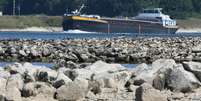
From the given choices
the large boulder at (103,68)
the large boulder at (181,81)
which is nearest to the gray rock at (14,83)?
the large boulder at (103,68)

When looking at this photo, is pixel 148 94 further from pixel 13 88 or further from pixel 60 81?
pixel 13 88

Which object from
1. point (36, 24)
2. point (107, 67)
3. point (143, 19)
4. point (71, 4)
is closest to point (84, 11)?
point (71, 4)

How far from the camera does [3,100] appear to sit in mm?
14656

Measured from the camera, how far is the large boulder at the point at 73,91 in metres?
15.2

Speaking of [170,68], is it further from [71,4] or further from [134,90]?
[71,4]

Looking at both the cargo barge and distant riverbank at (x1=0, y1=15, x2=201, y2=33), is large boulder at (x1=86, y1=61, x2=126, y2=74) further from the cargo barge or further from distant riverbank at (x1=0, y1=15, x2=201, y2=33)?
distant riverbank at (x1=0, y1=15, x2=201, y2=33)

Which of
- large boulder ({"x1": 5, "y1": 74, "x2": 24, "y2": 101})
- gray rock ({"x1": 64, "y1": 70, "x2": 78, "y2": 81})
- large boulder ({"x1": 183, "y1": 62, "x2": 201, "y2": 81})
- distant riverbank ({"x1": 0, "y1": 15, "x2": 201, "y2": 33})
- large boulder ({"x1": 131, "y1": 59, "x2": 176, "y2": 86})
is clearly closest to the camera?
large boulder ({"x1": 5, "y1": 74, "x2": 24, "y2": 101})

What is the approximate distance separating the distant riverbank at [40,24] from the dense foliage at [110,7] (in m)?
6.07

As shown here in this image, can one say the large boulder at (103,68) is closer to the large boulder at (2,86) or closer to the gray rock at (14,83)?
the gray rock at (14,83)

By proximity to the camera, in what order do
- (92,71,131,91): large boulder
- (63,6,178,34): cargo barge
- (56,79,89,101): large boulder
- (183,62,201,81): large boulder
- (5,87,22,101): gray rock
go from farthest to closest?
(63,6,178,34): cargo barge < (92,71,131,91): large boulder < (183,62,201,81): large boulder < (56,79,89,101): large boulder < (5,87,22,101): gray rock

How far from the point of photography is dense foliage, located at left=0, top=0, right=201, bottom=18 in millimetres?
156375

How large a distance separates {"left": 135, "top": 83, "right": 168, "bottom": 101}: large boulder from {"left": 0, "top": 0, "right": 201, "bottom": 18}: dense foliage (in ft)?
461

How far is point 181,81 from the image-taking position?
604 inches

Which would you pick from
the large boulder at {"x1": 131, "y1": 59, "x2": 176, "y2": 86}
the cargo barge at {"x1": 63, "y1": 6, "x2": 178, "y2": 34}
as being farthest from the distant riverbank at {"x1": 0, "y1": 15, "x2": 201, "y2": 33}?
the large boulder at {"x1": 131, "y1": 59, "x2": 176, "y2": 86}
